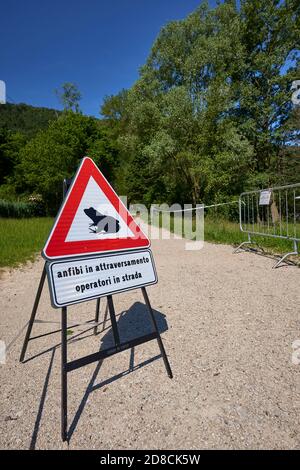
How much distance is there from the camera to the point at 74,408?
188 cm

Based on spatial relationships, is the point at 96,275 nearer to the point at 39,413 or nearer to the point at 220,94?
the point at 39,413

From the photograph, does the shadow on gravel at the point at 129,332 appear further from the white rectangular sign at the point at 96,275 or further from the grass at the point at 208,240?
the grass at the point at 208,240

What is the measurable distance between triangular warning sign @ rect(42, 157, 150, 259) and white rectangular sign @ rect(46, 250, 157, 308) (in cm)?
7

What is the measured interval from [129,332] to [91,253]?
139cm

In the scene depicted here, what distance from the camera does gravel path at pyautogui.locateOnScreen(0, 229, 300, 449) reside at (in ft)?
5.40

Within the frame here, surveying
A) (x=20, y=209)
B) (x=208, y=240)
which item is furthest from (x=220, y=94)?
(x=20, y=209)

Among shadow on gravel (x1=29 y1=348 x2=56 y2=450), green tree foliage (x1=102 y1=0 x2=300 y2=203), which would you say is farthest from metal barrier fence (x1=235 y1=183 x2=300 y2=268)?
green tree foliage (x1=102 y1=0 x2=300 y2=203)

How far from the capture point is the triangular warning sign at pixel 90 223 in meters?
1.86

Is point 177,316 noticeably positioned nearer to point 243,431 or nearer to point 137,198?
point 243,431

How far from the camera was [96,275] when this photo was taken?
1.95 meters

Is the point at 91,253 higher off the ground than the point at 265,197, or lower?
lower
